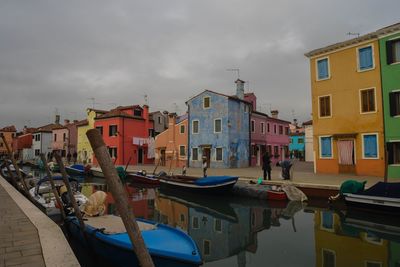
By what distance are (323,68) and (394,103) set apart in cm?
516

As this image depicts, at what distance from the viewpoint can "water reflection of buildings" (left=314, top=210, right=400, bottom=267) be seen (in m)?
7.40

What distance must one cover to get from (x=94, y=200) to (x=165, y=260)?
3.80 meters

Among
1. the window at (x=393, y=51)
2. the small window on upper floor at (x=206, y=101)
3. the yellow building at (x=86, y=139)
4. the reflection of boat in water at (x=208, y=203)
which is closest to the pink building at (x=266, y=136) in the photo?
the small window on upper floor at (x=206, y=101)

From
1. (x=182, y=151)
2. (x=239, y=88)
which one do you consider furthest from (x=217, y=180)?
(x=239, y=88)

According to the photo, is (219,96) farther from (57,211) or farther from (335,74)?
(57,211)

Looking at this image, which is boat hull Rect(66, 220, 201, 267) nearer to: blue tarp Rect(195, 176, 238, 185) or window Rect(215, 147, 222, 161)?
blue tarp Rect(195, 176, 238, 185)

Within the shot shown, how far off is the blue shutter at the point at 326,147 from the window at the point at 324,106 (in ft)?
5.30

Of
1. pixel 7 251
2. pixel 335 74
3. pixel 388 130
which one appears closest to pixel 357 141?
pixel 388 130

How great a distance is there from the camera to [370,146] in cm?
1872

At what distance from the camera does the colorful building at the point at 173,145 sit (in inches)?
1266

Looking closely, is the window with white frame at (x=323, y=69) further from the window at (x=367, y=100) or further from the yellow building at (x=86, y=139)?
the yellow building at (x=86, y=139)

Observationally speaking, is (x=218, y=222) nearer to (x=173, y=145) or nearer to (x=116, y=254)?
(x=116, y=254)

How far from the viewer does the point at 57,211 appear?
939 cm

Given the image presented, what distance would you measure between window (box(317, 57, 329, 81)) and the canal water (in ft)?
34.9
